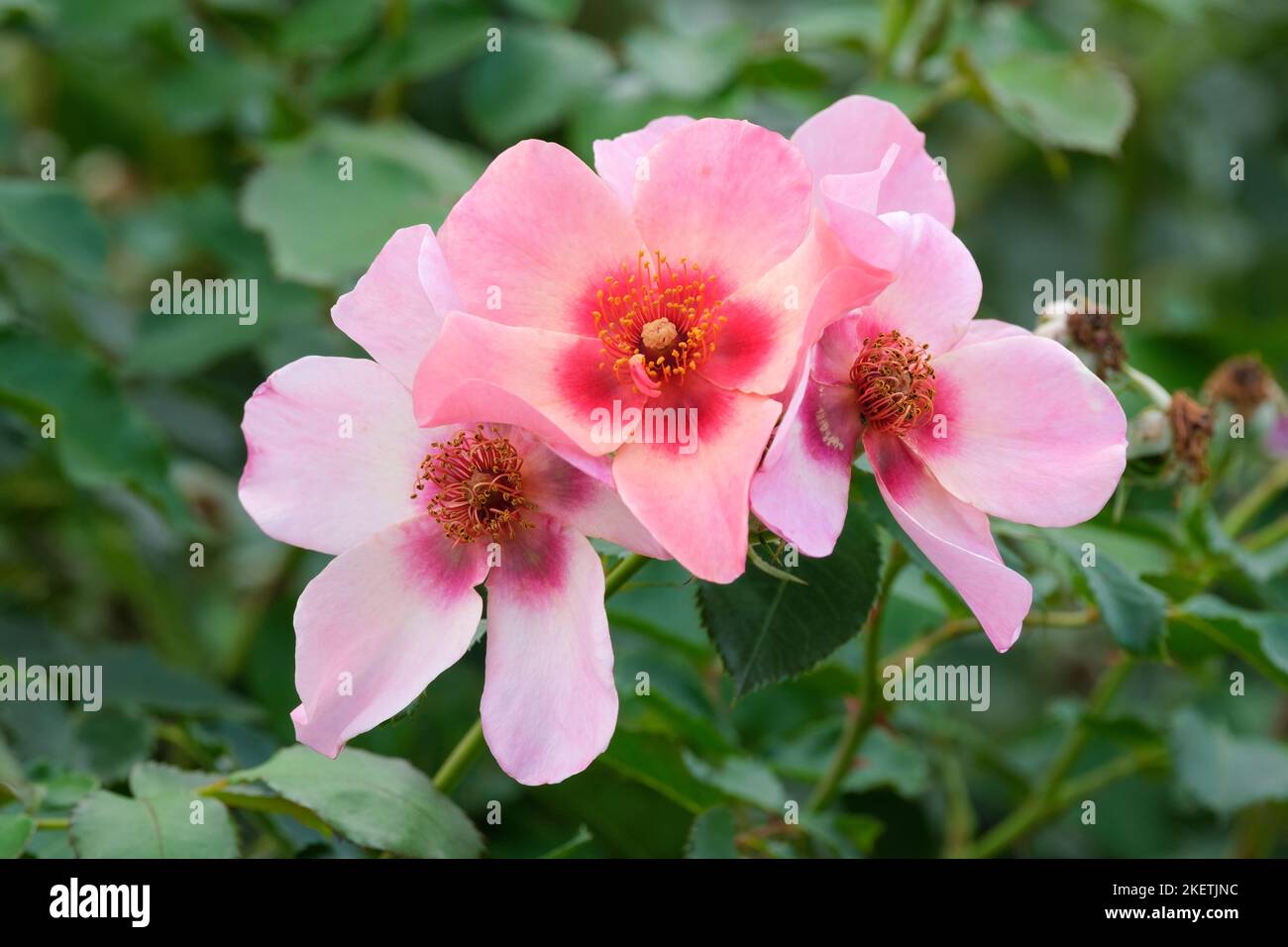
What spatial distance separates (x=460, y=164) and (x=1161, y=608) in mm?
912

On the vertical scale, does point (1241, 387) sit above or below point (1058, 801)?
above

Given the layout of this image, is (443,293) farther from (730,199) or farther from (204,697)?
(204,697)

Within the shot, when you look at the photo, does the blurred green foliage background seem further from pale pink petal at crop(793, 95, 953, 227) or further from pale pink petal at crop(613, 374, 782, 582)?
pale pink petal at crop(793, 95, 953, 227)

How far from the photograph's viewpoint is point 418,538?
0.74 m

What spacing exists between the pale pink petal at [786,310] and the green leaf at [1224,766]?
0.63 meters

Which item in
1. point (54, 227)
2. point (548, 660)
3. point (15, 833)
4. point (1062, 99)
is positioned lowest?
point (15, 833)

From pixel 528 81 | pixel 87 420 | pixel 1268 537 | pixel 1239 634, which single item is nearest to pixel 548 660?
pixel 1239 634

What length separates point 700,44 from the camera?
1429 millimetres

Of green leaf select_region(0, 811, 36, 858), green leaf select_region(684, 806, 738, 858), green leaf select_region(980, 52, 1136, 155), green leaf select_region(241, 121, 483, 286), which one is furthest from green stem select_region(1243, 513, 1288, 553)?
green leaf select_region(0, 811, 36, 858)

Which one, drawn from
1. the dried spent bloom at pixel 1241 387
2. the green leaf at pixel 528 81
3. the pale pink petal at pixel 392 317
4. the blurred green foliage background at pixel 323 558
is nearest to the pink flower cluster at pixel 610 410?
the pale pink petal at pixel 392 317

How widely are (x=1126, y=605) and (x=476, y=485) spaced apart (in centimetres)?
44

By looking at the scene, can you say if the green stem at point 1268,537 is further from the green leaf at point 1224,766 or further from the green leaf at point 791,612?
the green leaf at point 791,612

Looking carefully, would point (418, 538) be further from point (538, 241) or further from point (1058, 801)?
point (1058, 801)
